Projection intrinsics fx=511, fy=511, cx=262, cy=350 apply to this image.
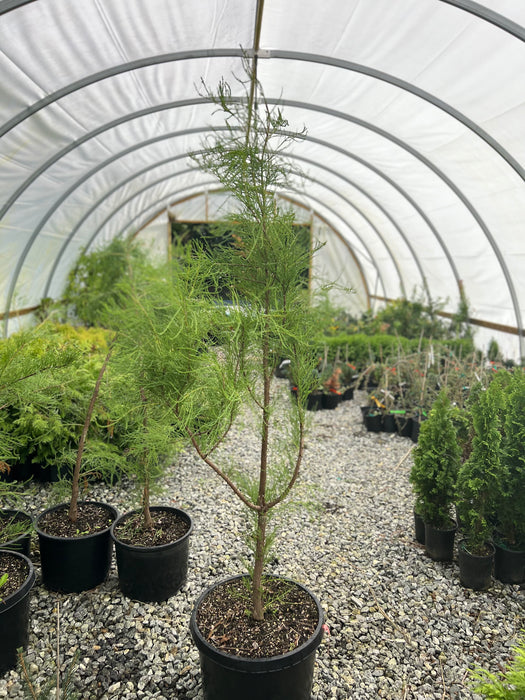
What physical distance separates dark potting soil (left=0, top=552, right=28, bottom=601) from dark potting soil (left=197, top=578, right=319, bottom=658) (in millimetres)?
864

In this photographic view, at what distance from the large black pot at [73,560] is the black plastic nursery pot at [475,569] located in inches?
80.1

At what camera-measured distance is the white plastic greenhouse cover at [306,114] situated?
4.37 metres

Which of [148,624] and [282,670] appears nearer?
[282,670]

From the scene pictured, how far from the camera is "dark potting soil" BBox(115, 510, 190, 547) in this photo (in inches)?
108

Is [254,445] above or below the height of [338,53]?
below

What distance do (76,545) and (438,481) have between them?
212cm

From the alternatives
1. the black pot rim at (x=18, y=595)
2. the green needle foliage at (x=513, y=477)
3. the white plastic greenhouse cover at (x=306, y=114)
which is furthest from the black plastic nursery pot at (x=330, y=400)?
the black pot rim at (x=18, y=595)

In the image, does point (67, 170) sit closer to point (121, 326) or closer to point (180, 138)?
point (180, 138)

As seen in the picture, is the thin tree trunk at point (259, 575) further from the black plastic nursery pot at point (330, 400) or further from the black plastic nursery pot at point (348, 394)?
the black plastic nursery pot at point (348, 394)

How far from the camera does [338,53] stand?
525cm

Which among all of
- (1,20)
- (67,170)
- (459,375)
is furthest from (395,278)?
(1,20)

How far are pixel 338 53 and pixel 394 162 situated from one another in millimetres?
2789

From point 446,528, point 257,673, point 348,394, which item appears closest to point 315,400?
point 348,394

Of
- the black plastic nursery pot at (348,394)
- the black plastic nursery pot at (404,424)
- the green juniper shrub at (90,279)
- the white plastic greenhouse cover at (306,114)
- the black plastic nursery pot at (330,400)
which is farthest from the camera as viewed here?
the green juniper shrub at (90,279)
